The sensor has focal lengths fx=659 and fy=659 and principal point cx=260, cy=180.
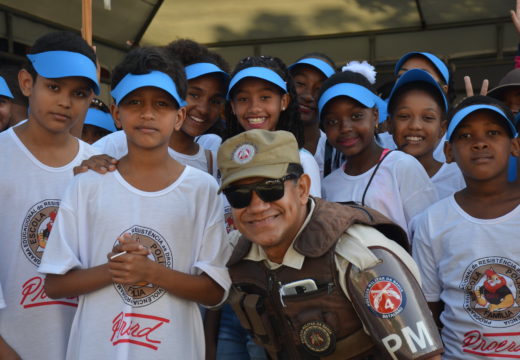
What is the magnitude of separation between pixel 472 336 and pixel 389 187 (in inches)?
33.8

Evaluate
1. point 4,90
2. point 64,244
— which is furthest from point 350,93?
point 4,90

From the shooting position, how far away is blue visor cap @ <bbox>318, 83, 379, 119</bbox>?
12.0ft

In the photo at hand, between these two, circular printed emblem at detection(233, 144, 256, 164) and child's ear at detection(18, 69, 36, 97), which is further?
child's ear at detection(18, 69, 36, 97)

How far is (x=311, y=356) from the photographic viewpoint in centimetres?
254

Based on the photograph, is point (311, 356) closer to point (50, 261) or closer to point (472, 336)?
point (472, 336)

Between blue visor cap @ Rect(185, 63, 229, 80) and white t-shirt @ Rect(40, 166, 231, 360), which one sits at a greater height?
blue visor cap @ Rect(185, 63, 229, 80)

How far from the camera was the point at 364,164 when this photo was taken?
3.61 m

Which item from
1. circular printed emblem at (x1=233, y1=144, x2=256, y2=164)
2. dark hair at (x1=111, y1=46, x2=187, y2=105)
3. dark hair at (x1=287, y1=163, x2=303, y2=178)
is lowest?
dark hair at (x1=287, y1=163, x2=303, y2=178)

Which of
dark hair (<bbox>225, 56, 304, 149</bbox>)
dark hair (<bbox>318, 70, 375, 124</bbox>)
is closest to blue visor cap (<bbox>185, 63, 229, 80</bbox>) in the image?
dark hair (<bbox>225, 56, 304, 149</bbox>)

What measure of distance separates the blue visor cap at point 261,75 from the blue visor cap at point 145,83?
28.1 inches

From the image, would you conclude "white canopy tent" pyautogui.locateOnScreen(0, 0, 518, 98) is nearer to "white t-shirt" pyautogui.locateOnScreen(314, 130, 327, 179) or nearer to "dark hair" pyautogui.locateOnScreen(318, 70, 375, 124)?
"white t-shirt" pyautogui.locateOnScreen(314, 130, 327, 179)

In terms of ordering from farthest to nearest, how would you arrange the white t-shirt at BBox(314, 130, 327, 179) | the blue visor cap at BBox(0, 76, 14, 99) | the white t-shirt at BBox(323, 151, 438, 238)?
the blue visor cap at BBox(0, 76, 14, 99), the white t-shirt at BBox(314, 130, 327, 179), the white t-shirt at BBox(323, 151, 438, 238)

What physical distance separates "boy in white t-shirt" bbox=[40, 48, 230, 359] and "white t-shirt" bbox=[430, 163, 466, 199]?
4.92 feet

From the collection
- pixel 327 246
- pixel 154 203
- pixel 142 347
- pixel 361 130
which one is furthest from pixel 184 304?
pixel 361 130
